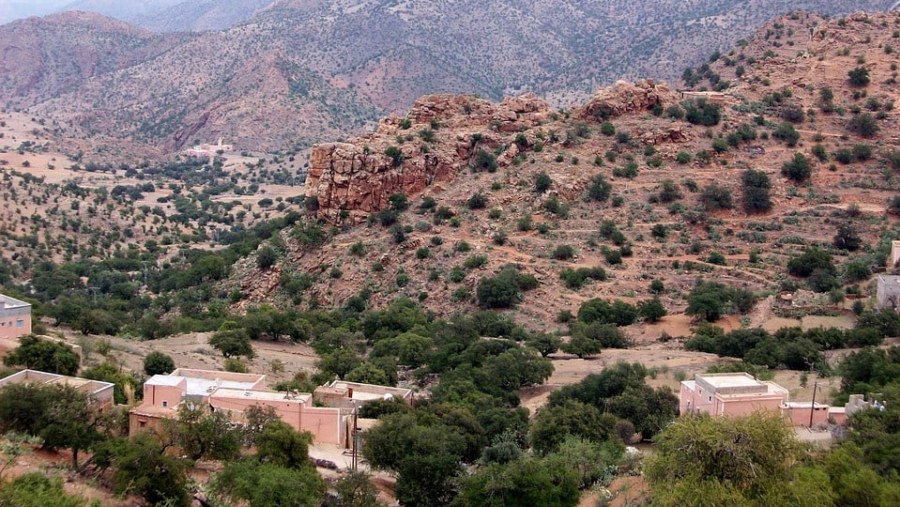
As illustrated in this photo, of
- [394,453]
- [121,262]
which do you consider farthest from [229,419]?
[121,262]

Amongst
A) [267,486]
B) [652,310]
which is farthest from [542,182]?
[267,486]

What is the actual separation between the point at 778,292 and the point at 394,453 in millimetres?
20679

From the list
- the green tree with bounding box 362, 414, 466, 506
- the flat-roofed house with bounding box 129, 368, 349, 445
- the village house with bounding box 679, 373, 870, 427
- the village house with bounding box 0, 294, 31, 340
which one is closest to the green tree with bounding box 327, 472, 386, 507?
the green tree with bounding box 362, 414, 466, 506

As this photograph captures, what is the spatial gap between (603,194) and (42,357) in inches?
981

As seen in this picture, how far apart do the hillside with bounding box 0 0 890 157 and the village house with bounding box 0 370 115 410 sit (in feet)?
272

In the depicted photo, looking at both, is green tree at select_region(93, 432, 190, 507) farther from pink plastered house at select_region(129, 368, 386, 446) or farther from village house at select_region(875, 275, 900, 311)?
village house at select_region(875, 275, 900, 311)

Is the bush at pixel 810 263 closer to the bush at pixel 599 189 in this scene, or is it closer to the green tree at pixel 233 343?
the bush at pixel 599 189

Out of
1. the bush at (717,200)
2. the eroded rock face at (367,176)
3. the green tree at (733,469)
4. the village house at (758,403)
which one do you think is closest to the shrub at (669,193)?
the bush at (717,200)

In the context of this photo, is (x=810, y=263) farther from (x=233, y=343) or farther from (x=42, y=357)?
A: (x=42, y=357)

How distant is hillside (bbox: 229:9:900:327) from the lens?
1540 inches

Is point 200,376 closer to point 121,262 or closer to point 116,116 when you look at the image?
point 121,262

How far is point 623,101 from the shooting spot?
46906 millimetres

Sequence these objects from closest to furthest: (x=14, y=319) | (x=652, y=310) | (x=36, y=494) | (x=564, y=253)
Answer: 1. (x=36, y=494)
2. (x=14, y=319)
3. (x=652, y=310)
4. (x=564, y=253)

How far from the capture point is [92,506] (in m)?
14.6
